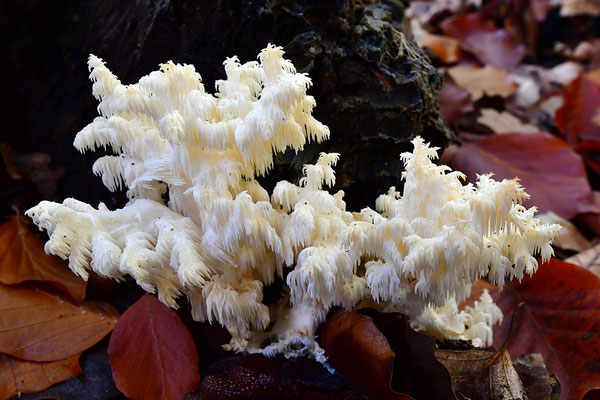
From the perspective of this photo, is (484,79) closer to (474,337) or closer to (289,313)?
(474,337)

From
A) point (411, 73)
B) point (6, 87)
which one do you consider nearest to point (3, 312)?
point (6, 87)

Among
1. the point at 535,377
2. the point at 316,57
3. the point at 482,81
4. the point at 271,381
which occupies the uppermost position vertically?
the point at 316,57

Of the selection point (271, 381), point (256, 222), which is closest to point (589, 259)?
point (271, 381)

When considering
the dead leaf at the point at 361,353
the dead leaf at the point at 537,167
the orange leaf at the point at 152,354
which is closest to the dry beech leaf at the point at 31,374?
the orange leaf at the point at 152,354

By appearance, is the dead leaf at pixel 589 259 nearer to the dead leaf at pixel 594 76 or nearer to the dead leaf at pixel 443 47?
the dead leaf at pixel 443 47

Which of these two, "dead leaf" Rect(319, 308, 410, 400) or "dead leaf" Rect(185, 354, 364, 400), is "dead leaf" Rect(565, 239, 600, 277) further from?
"dead leaf" Rect(185, 354, 364, 400)

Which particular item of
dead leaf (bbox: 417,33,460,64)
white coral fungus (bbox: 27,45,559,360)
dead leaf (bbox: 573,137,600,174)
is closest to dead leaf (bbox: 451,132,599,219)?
dead leaf (bbox: 573,137,600,174)

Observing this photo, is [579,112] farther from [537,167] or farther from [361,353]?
[361,353]
